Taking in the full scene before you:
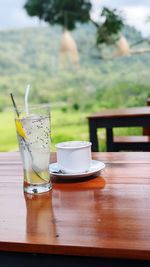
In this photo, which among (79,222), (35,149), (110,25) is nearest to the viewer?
(79,222)

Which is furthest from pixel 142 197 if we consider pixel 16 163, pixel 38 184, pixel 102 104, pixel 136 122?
pixel 102 104

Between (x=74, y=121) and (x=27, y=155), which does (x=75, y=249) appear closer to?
(x=27, y=155)

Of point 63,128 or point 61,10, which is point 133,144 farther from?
point 63,128

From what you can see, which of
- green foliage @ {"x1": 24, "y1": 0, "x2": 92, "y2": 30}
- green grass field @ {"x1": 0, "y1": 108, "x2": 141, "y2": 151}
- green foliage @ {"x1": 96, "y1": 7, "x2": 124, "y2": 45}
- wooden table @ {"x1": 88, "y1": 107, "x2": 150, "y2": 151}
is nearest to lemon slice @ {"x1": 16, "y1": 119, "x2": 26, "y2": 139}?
wooden table @ {"x1": 88, "y1": 107, "x2": 150, "y2": 151}

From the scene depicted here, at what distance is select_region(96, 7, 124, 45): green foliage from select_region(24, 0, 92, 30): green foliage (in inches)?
7.0

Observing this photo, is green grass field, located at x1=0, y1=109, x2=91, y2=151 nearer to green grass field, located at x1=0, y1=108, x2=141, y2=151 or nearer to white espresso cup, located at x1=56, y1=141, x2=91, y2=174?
green grass field, located at x1=0, y1=108, x2=141, y2=151

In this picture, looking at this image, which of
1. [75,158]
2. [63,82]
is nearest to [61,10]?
[63,82]

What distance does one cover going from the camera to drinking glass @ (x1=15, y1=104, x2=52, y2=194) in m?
0.87

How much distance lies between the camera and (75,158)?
0.97 m

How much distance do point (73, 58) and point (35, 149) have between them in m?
3.61

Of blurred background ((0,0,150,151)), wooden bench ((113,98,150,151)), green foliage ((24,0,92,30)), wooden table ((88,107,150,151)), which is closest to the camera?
wooden table ((88,107,150,151))

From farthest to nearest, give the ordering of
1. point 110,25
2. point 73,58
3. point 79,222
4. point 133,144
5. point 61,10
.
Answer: point 73,58 → point 110,25 → point 61,10 → point 133,144 → point 79,222

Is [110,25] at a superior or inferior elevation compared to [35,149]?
superior

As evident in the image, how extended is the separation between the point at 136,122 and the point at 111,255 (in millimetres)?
1883
